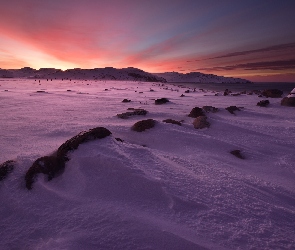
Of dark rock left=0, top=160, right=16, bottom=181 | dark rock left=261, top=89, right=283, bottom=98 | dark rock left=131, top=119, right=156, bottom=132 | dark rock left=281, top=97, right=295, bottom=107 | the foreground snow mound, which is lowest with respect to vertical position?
the foreground snow mound

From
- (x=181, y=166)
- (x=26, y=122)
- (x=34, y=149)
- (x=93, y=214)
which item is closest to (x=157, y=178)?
(x=181, y=166)

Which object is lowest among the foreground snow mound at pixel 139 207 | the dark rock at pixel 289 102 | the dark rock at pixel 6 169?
the foreground snow mound at pixel 139 207

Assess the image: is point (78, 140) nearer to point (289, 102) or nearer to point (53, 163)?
point (53, 163)

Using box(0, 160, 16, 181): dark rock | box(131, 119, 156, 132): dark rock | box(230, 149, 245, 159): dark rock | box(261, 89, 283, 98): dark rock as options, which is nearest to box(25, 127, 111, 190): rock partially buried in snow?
box(0, 160, 16, 181): dark rock

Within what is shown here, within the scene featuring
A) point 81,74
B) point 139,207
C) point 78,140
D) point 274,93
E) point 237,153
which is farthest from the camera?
point 81,74

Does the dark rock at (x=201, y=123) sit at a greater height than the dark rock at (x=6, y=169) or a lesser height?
greater

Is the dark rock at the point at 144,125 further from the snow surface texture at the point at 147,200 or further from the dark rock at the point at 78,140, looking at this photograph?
the dark rock at the point at 78,140

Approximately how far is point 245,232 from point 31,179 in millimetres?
1773

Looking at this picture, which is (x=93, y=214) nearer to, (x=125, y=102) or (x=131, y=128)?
(x=131, y=128)

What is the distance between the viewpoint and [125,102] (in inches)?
287

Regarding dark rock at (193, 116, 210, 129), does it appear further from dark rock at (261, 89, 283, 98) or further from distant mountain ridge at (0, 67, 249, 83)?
distant mountain ridge at (0, 67, 249, 83)

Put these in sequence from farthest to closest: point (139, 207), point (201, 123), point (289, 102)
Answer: point (289, 102), point (201, 123), point (139, 207)

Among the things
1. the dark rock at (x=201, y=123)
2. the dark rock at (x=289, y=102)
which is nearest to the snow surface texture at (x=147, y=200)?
the dark rock at (x=201, y=123)

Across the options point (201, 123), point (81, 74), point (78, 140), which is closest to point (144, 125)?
point (201, 123)
